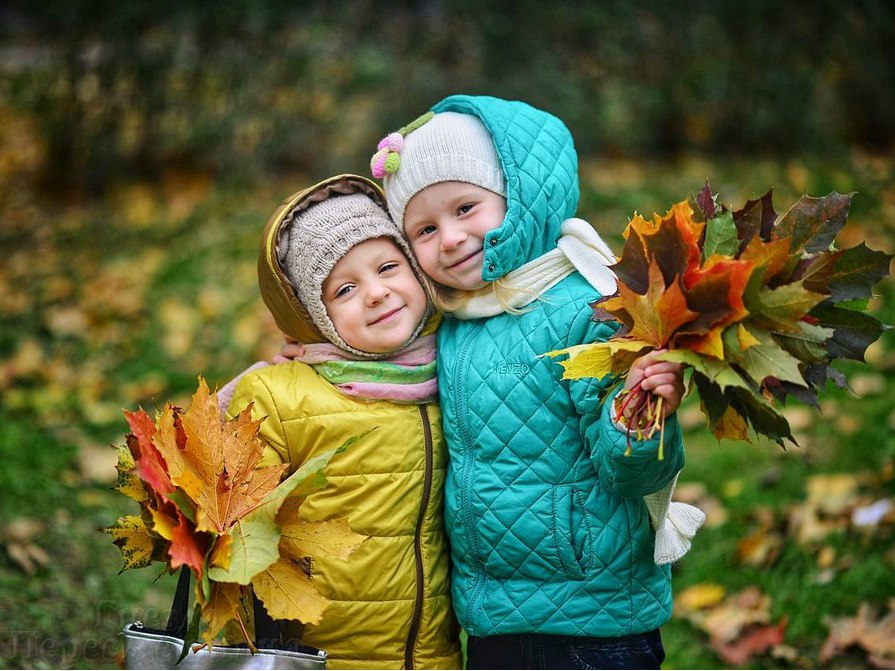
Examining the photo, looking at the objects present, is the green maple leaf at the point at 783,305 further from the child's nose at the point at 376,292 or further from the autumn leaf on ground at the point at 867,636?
the autumn leaf on ground at the point at 867,636

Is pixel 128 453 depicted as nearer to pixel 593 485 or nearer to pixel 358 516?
pixel 358 516

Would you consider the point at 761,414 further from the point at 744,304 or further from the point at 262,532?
the point at 262,532

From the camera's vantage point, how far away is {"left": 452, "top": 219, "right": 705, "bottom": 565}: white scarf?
2.59 meters

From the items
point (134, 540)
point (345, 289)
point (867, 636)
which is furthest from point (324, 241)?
point (867, 636)

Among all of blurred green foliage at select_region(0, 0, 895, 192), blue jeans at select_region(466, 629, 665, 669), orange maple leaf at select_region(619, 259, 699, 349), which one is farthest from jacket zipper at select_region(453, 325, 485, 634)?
blurred green foliage at select_region(0, 0, 895, 192)

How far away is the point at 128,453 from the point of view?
2.40m

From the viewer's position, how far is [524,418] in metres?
2.60

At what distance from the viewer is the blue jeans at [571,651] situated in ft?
8.70

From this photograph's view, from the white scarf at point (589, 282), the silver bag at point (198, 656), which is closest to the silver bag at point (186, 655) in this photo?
the silver bag at point (198, 656)

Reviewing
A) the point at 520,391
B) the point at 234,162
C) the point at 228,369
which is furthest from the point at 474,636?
the point at 234,162

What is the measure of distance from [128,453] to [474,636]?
105 centimetres

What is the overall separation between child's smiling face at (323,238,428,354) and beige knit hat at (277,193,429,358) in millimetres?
24

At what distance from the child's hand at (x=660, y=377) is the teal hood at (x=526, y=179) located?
1.86 ft

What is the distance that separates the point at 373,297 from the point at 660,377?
0.86 m
